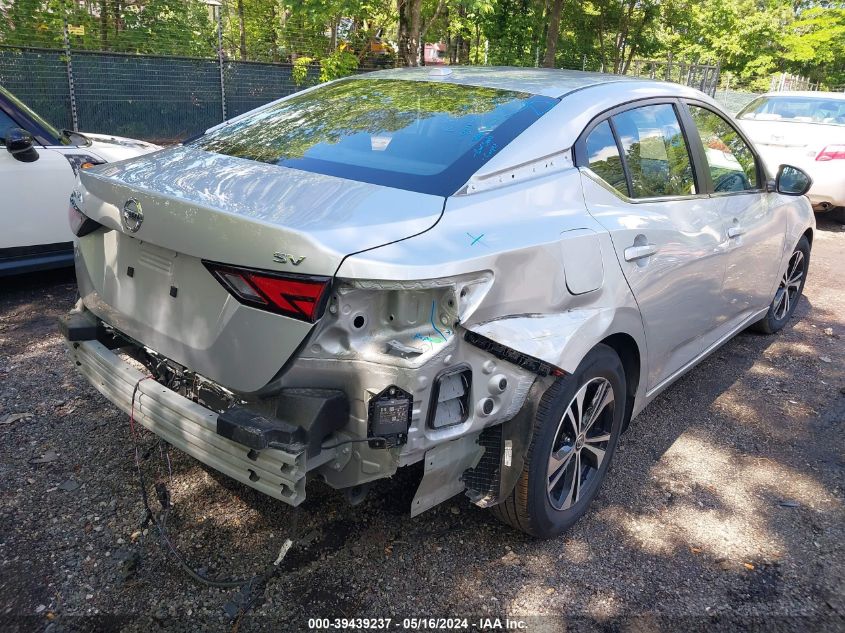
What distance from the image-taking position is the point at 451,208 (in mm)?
2445

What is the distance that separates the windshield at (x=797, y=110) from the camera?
32.8 ft

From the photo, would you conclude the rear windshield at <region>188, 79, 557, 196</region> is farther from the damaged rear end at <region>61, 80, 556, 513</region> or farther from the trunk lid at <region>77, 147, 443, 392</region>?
the trunk lid at <region>77, 147, 443, 392</region>

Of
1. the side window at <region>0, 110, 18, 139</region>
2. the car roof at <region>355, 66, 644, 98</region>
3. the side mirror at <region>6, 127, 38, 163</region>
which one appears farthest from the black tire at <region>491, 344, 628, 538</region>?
the side window at <region>0, 110, 18, 139</region>

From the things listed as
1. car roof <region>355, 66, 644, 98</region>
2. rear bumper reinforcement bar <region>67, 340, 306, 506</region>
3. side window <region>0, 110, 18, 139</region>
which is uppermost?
car roof <region>355, 66, 644, 98</region>

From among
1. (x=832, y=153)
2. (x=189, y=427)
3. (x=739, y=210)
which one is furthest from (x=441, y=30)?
(x=189, y=427)

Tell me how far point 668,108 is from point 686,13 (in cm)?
2365

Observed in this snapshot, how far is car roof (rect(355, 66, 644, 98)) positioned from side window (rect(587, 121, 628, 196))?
0.77 ft

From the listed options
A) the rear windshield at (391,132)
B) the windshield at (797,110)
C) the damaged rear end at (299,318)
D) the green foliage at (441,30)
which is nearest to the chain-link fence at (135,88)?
the green foliage at (441,30)

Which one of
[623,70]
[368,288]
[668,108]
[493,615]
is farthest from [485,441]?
[623,70]

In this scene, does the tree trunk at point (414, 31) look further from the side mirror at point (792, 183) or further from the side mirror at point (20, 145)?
the side mirror at point (792, 183)

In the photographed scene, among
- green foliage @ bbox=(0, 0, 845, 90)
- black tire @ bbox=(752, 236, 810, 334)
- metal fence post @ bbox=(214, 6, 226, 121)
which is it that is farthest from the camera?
metal fence post @ bbox=(214, 6, 226, 121)

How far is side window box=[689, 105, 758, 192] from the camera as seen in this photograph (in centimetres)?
398

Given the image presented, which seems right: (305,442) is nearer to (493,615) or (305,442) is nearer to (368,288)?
(368,288)

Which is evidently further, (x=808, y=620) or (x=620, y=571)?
(x=620, y=571)
